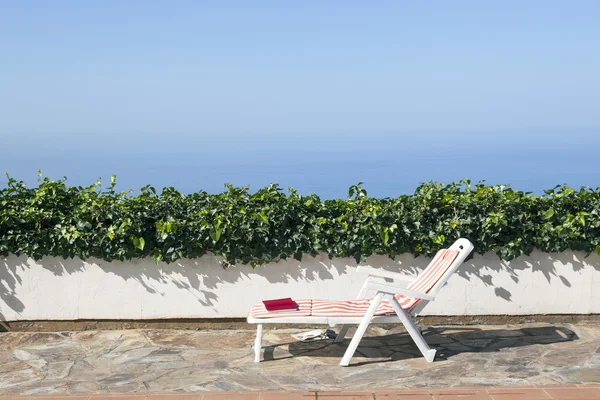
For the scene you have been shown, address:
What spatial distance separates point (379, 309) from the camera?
252 inches

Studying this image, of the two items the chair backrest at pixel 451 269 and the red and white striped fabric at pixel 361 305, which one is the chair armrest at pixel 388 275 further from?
the chair backrest at pixel 451 269

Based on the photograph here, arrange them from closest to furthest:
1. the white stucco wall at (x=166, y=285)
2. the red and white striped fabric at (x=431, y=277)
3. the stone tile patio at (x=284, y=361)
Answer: the stone tile patio at (x=284, y=361)
the red and white striped fabric at (x=431, y=277)
the white stucco wall at (x=166, y=285)

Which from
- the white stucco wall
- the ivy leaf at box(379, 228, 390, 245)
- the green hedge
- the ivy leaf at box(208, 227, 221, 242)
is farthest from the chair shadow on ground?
the ivy leaf at box(208, 227, 221, 242)

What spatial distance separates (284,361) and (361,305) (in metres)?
0.78

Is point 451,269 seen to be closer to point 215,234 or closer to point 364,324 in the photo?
point 364,324

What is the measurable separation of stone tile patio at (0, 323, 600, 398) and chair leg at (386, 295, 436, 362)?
0.29 ft

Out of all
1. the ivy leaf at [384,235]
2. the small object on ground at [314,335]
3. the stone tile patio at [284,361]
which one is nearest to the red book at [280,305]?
the stone tile patio at [284,361]

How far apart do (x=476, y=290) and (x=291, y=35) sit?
42.8 metres

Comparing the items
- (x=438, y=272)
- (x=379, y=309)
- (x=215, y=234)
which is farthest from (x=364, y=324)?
(x=215, y=234)

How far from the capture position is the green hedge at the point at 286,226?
24.3 feet

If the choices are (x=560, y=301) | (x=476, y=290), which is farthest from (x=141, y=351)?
(x=560, y=301)

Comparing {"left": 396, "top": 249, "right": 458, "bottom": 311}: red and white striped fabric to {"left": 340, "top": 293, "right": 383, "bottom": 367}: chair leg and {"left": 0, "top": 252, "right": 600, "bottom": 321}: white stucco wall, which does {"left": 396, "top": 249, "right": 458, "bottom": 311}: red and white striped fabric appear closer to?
{"left": 340, "top": 293, "right": 383, "bottom": 367}: chair leg

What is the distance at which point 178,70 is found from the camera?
6100 centimetres

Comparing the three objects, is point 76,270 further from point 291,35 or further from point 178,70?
point 178,70
